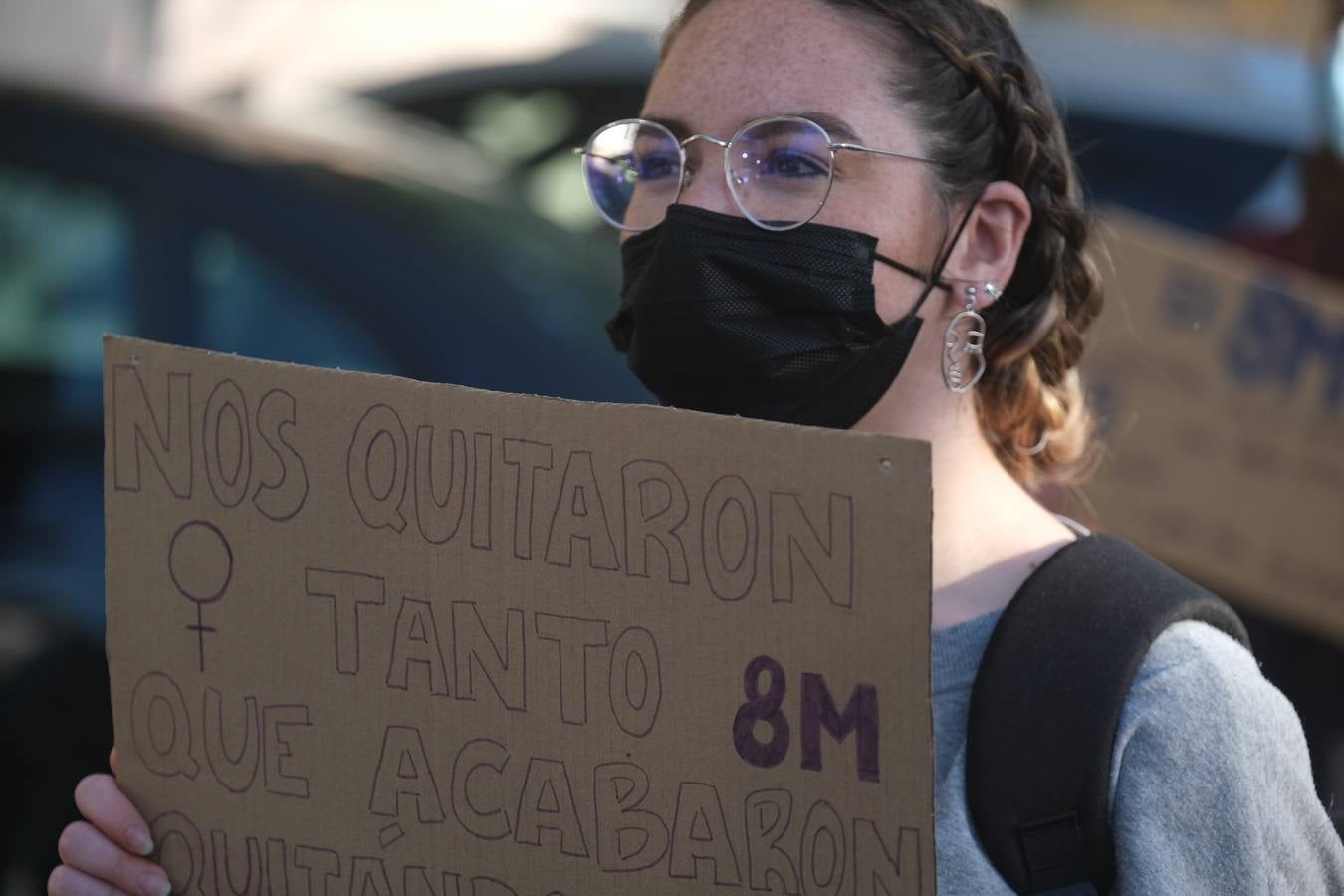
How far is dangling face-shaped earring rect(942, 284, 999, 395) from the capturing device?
1844 millimetres

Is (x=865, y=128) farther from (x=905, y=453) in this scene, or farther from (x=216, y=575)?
(x=216, y=575)

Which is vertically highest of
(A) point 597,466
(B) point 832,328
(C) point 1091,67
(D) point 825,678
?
(C) point 1091,67

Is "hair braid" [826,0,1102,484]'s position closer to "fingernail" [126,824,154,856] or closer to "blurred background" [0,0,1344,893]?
"blurred background" [0,0,1344,893]

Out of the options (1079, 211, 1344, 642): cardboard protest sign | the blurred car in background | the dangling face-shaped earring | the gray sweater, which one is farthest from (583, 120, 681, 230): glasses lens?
(1079, 211, 1344, 642): cardboard protest sign

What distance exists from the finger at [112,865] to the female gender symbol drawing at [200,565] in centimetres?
22

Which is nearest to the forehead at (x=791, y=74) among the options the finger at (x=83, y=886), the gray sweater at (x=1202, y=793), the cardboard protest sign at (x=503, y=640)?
the cardboard protest sign at (x=503, y=640)

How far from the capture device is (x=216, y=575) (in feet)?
5.26

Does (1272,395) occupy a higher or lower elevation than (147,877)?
higher

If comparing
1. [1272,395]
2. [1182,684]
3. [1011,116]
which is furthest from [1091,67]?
[1182,684]

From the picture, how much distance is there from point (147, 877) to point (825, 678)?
0.75 m

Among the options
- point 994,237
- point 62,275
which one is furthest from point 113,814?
point 62,275

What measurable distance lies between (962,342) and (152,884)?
1.09 meters

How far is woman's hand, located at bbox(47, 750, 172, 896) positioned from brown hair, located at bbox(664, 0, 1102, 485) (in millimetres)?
1108

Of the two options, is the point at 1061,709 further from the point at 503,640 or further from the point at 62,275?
the point at 62,275
